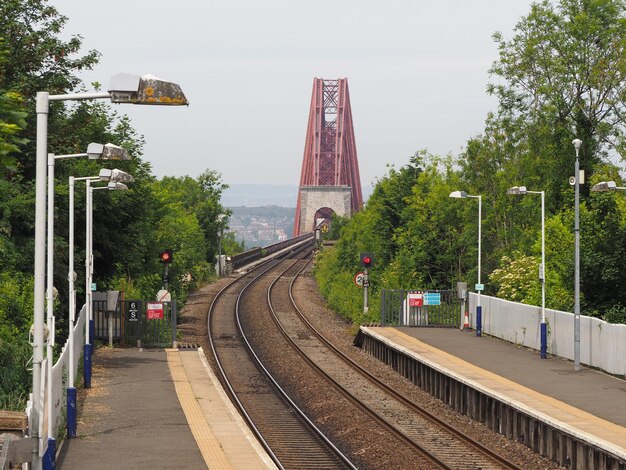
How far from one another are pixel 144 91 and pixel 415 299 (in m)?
29.2

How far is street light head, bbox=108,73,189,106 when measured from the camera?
1329 cm

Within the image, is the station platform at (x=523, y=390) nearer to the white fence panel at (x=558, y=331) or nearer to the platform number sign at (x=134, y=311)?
the white fence panel at (x=558, y=331)

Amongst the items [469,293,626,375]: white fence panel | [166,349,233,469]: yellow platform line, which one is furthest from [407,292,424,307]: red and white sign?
[166,349,233,469]: yellow platform line

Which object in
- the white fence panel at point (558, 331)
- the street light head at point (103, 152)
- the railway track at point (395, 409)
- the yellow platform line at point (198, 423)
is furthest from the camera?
the white fence panel at point (558, 331)

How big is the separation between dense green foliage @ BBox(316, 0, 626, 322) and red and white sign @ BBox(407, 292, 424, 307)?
3379 millimetres

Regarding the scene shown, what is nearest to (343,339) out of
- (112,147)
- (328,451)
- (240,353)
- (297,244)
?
(240,353)

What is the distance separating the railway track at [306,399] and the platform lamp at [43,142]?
6324mm

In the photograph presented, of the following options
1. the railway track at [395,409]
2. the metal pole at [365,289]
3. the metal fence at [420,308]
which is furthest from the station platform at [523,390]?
the metal pole at [365,289]

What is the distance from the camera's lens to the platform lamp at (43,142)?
13367 millimetres

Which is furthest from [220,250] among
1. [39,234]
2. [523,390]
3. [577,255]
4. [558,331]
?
[39,234]

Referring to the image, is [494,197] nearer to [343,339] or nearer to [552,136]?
[552,136]

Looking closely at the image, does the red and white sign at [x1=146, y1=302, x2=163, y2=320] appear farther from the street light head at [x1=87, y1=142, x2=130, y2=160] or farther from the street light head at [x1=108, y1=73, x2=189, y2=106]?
the street light head at [x1=108, y1=73, x2=189, y2=106]

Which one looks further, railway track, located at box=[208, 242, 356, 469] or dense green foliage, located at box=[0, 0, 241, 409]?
dense green foliage, located at box=[0, 0, 241, 409]

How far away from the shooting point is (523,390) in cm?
2498
